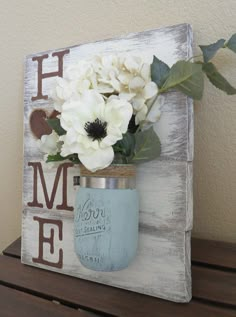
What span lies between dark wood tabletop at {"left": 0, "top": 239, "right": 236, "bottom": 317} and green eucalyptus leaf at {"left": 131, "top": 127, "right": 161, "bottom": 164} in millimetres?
219

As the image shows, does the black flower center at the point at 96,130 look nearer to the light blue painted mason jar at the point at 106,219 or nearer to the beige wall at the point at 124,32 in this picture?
the light blue painted mason jar at the point at 106,219

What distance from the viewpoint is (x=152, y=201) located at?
0.51 m

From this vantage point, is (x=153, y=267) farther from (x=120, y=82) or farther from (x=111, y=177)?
(x=120, y=82)

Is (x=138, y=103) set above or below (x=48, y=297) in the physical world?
above

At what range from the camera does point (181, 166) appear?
1.59 feet

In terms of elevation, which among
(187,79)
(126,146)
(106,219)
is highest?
(187,79)

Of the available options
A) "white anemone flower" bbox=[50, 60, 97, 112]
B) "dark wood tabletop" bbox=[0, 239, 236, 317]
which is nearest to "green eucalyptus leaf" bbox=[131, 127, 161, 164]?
"white anemone flower" bbox=[50, 60, 97, 112]

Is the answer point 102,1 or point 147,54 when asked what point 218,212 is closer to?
point 147,54

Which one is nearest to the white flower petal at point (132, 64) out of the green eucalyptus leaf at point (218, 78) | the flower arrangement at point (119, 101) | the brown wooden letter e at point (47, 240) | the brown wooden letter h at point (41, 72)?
the flower arrangement at point (119, 101)

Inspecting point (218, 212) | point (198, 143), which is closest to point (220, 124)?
point (198, 143)

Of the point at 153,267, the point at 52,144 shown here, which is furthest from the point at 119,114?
the point at 153,267

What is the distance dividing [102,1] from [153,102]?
305 millimetres

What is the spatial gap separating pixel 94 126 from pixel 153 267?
261 millimetres

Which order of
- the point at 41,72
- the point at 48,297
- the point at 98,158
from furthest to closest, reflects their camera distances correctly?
the point at 41,72
the point at 48,297
the point at 98,158
